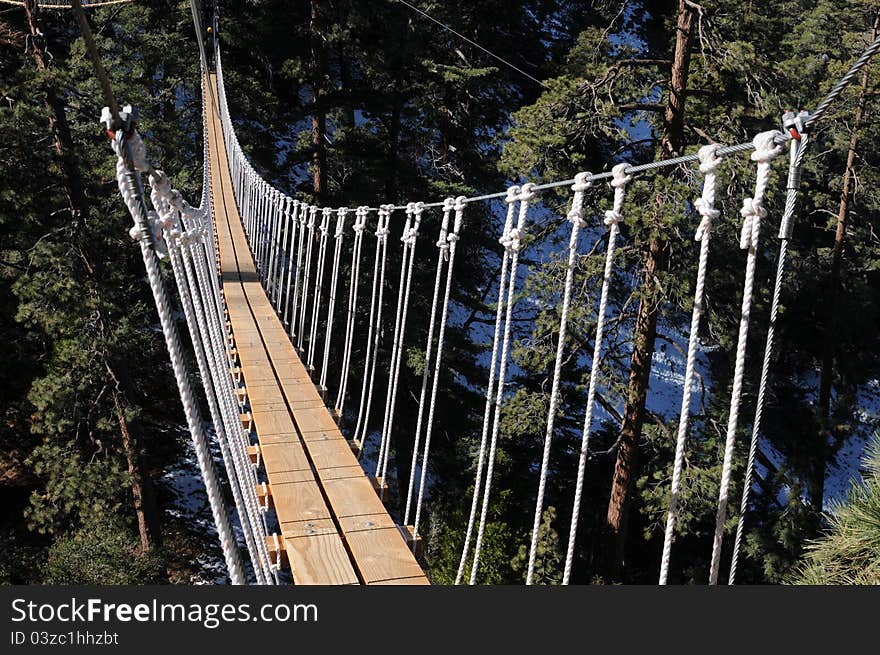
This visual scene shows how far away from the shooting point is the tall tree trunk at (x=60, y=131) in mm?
6387

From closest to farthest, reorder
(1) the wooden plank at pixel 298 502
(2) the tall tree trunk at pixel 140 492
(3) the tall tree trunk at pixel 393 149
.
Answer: (1) the wooden plank at pixel 298 502, (2) the tall tree trunk at pixel 140 492, (3) the tall tree trunk at pixel 393 149

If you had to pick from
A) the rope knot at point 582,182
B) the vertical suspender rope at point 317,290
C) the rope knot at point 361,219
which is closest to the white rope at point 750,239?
the rope knot at point 582,182

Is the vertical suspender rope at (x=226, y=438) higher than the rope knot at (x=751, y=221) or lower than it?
lower

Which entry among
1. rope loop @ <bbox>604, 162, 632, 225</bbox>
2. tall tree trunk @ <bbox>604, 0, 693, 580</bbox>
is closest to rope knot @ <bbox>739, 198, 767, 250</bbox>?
rope loop @ <bbox>604, 162, 632, 225</bbox>

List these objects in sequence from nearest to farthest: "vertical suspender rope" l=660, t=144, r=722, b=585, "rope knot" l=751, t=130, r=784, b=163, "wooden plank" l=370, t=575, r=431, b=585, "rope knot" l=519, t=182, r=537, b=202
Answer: "rope knot" l=751, t=130, r=784, b=163
"vertical suspender rope" l=660, t=144, r=722, b=585
"wooden plank" l=370, t=575, r=431, b=585
"rope knot" l=519, t=182, r=537, b=202

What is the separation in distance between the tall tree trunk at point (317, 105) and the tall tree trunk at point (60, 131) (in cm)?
259

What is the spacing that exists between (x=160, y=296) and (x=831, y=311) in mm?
8449

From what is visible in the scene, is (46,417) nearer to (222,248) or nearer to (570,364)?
(222,248)

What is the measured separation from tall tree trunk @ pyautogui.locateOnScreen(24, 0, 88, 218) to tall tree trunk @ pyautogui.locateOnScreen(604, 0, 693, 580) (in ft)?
16.1

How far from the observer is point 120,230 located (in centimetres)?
730

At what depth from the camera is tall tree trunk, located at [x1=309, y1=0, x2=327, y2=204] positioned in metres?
8.70

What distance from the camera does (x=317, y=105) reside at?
882 cm

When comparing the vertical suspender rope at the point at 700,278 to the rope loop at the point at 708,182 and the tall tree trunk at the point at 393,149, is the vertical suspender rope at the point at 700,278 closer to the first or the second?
the rope loop at the point at 708,182

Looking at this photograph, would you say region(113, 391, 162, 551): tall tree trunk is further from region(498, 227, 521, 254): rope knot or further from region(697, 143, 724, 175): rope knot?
region(697, 143, 724, 175): rope knot
